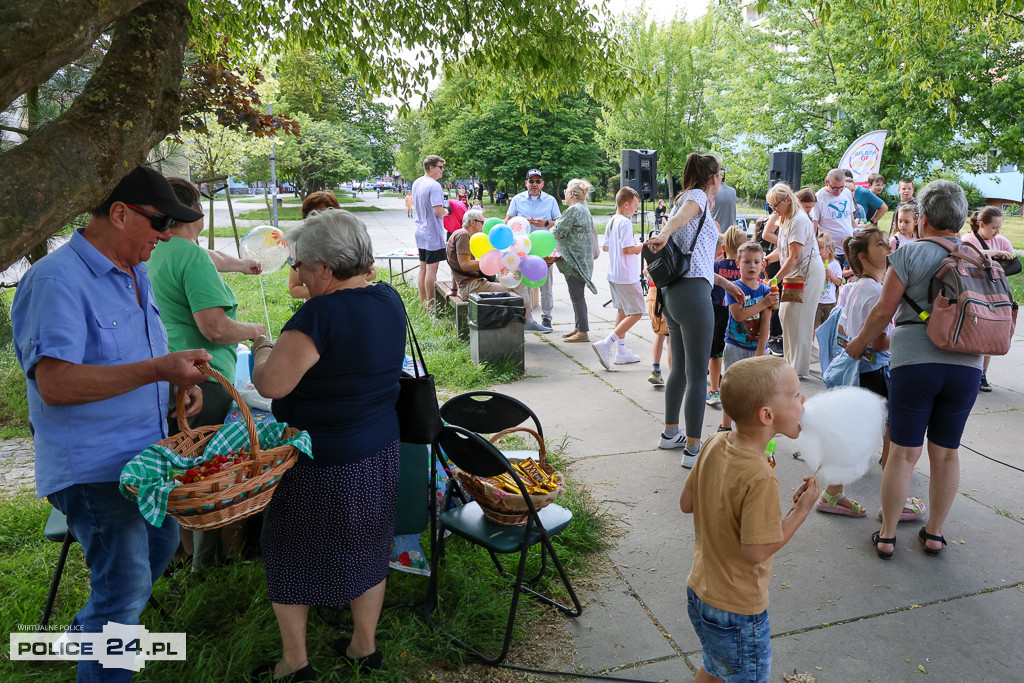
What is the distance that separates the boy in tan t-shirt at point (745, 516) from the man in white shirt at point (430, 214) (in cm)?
743

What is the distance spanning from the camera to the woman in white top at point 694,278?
443cm

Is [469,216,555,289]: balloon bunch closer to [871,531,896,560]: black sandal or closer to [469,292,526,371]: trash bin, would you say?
[469,292,526,371]: trash bin

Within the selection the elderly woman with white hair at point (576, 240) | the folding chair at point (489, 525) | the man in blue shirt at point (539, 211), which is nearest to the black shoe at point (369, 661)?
the folding chair at point (489, 525)

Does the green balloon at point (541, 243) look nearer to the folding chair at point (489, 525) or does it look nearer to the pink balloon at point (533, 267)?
the pink balloon at point (533, 267)

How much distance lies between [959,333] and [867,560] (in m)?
1.23

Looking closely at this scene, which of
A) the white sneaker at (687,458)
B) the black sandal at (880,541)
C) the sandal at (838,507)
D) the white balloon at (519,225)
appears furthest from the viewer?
the white balloon at (519,225)

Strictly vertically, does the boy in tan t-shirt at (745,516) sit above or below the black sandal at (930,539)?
above

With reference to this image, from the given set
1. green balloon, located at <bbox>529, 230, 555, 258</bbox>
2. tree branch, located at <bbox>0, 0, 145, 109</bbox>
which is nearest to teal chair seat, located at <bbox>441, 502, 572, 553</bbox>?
Result: tree branch, located at <bbox>0, 0, 145, 109</bbox>

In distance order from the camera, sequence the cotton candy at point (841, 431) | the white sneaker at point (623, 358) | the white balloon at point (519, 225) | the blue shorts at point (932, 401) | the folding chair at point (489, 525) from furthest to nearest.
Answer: the white balloon at point (519, 225) → the white sneaker at point (623, 358) → the blue shorts at point (932, 401) → the folding chair at point (489, 525) → the cotton candy at point (841, 431)

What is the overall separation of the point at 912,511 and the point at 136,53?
4349 millimetres

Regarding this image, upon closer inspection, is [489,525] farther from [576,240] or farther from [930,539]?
[576,240]

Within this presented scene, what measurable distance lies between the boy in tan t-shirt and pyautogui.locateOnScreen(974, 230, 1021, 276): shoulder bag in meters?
3.88

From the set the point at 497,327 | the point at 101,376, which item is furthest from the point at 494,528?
the point at 497,327

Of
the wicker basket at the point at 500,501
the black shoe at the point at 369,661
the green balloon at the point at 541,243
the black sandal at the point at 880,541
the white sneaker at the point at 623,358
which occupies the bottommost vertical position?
the white sneaker at the point at 623,358
